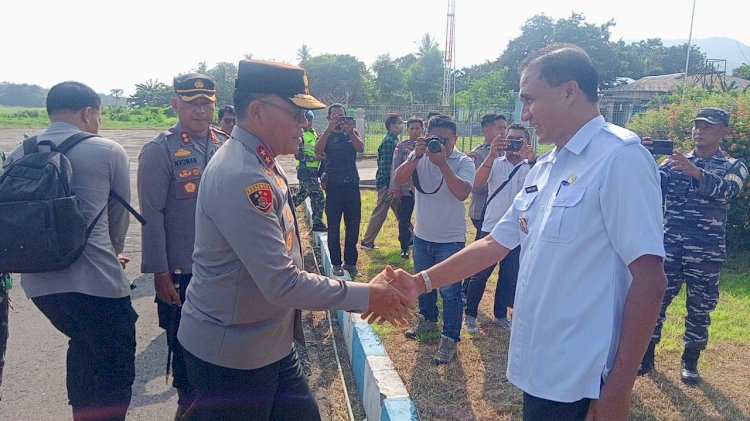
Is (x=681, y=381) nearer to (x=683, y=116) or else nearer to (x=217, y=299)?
(x=217, y=299)

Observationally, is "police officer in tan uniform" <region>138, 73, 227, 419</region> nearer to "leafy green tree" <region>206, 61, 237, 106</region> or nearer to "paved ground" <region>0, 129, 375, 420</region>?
"paved ground" <region>0, 129, 375, 420</region>

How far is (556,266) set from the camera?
1720 mm

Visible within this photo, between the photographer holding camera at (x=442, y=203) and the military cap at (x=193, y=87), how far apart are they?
5.68 ft

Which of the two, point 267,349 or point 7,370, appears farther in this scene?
point 7,370

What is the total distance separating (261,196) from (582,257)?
112cm

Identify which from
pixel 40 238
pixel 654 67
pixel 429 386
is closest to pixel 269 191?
pixel 40 238

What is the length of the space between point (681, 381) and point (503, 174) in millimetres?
2190

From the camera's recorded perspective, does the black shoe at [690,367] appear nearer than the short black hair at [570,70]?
No

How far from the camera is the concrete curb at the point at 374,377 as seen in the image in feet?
9.42

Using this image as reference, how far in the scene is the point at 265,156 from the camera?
212cm

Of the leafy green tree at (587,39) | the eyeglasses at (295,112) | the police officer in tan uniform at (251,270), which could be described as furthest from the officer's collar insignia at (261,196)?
the leafy green tree at (587,39)

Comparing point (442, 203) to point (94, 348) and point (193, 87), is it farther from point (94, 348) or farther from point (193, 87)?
point (94, 348)

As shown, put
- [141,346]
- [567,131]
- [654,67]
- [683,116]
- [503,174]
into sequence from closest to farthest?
[567,131]
[141,346]
[503,174]
[683,116]
[654,67]

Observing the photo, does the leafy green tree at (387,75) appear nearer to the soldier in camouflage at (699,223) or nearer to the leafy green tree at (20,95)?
the soldier in camouflage at (699,223)
